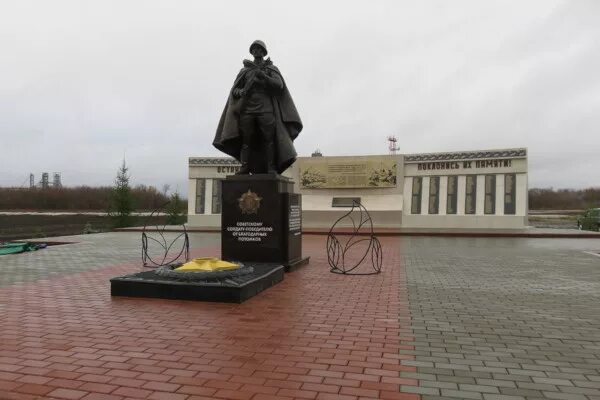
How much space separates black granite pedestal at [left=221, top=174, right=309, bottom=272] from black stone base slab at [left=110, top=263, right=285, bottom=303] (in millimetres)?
1614

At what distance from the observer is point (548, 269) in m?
7.71

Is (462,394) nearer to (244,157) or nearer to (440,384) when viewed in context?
(440,384)

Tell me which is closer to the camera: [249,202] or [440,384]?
[440,384]

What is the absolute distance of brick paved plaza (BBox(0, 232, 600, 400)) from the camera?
2676 millimetres

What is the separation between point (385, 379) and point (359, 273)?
14.2 feet

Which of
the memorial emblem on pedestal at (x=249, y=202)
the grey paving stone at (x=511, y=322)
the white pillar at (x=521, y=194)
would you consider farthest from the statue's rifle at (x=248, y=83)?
the white pillar at (x=521, y=194)

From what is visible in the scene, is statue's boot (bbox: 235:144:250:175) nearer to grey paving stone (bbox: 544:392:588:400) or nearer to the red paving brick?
the red paving brick

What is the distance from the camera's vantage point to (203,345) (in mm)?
3455

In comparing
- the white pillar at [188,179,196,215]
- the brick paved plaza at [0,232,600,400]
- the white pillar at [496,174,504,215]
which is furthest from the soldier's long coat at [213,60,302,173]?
the white pillar at [188,179,196,215]

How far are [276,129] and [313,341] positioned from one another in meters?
4.57

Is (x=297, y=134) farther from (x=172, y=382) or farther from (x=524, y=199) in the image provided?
(x=524, y=199)

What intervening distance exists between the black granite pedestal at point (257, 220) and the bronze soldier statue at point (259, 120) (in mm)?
341

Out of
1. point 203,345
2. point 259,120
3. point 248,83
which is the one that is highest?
point 248,83

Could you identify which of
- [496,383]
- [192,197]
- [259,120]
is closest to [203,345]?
[496,383]
